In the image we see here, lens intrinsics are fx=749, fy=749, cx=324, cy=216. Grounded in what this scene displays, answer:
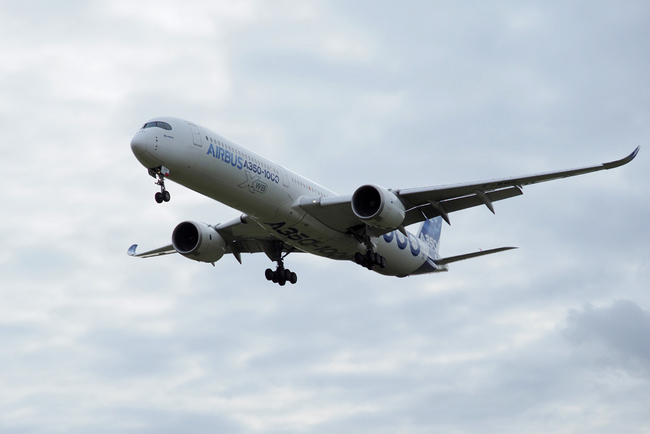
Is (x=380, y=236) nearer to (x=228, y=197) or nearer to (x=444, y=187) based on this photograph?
(x=444, y=187)

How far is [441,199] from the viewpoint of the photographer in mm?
30156

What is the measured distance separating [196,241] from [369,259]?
771cm

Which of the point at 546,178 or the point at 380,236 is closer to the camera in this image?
the point at 546,178

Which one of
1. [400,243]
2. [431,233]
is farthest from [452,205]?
[431,233]

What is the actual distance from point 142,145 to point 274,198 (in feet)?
18.7

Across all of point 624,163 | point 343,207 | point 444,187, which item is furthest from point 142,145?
point 624,163

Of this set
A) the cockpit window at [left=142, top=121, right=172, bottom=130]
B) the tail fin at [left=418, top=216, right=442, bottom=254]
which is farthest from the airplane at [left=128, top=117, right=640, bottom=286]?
the tail fin at [left=418, top=216, right=442, bottom=254]

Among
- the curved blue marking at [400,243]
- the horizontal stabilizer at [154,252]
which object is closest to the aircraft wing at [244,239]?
the horizontal stabilizer at [154,252]

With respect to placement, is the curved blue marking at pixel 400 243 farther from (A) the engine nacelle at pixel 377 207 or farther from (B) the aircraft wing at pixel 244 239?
(A) the engine nacelle at pixel 377 207

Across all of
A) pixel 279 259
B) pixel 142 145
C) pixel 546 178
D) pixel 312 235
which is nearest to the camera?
pixel 142 145

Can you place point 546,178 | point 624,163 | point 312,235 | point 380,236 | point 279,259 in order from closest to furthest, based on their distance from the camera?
point 624,163 → point 546,178 → point 312,235 → point 380,236 → point 279,259

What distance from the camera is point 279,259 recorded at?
34875 mm

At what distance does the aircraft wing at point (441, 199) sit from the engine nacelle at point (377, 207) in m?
0.80

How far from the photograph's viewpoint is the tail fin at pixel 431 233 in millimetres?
40438
